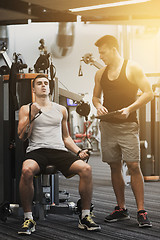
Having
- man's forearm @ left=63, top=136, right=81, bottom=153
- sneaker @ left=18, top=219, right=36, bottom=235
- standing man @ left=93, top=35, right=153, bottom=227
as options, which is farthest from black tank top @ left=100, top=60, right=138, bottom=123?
sneaker @ left=18, top=219, right=36, bottom=235

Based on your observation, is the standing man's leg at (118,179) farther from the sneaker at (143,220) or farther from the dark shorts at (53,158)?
the dark shorts at (53,158)

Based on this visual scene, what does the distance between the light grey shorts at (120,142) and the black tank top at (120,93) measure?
0.05m

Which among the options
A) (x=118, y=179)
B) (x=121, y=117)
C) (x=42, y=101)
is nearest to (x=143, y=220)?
(x=118, y=179)

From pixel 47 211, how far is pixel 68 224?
39 cm

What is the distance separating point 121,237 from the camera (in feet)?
6.51

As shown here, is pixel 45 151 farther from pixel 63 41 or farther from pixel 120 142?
pixel 63 41

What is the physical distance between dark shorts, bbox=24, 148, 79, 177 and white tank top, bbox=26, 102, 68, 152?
0.04 metres

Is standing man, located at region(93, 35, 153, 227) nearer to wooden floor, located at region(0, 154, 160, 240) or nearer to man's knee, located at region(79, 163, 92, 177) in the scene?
wooden floor, located at region(0, 154, 160, 240)

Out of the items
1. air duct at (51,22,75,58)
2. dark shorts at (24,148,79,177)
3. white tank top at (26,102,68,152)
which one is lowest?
dark shorts at (24,148,79,177)

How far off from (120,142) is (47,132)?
22.3 inches

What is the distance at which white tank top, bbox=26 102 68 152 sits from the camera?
235cm

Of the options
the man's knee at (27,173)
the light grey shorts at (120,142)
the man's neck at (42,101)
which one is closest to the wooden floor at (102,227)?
the man's knee at (27,173)

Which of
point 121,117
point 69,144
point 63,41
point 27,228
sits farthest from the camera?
point 63,41

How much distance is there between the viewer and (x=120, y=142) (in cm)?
235
